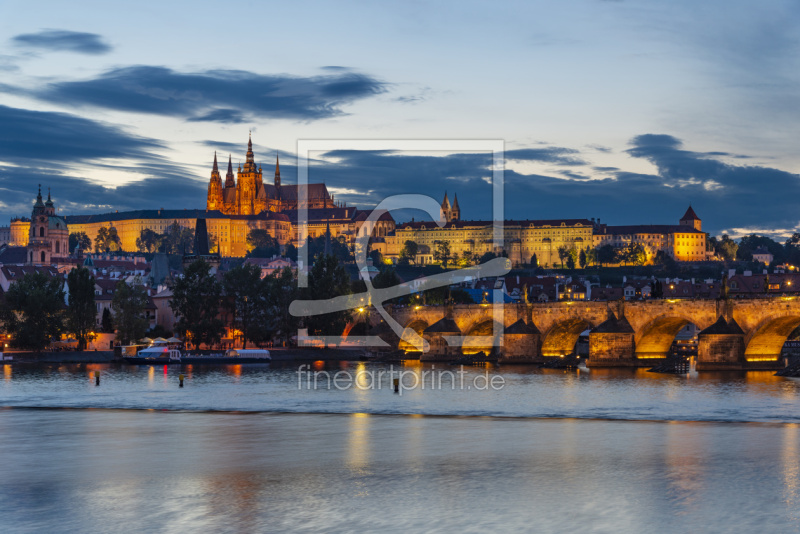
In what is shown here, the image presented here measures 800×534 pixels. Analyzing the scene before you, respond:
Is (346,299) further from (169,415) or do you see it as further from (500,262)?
(500,262)

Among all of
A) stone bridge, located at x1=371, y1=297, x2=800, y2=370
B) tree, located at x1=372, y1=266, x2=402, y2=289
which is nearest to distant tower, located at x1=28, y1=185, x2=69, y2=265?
tree, located at x1=372, y1=266, x2=402, y2=289

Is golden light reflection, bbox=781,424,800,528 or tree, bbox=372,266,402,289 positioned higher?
tree, bbox=372,266,402,289

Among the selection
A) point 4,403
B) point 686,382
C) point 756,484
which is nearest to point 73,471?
point 756,484

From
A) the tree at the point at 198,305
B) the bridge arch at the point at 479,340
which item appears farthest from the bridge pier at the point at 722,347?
the tree at the point at 198,305

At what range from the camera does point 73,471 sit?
27250 millimetres

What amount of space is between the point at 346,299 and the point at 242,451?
6533cm

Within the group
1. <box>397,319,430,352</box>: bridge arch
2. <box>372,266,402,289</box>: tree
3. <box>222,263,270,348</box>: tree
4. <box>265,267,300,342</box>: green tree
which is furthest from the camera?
<box>372,266,402,289</box>: tree

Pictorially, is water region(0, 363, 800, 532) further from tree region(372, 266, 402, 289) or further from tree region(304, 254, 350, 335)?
tree region(372, 266, 402, 289)

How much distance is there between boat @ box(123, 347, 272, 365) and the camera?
81.3m

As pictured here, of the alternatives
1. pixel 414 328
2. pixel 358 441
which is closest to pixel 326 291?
pixel 414 328

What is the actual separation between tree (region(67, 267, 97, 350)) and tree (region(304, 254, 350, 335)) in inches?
758

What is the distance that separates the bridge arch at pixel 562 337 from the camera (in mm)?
79812

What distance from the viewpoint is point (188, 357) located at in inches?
3258

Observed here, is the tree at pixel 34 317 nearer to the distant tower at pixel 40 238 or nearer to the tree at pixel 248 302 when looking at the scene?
the tree at pixel 248 302
